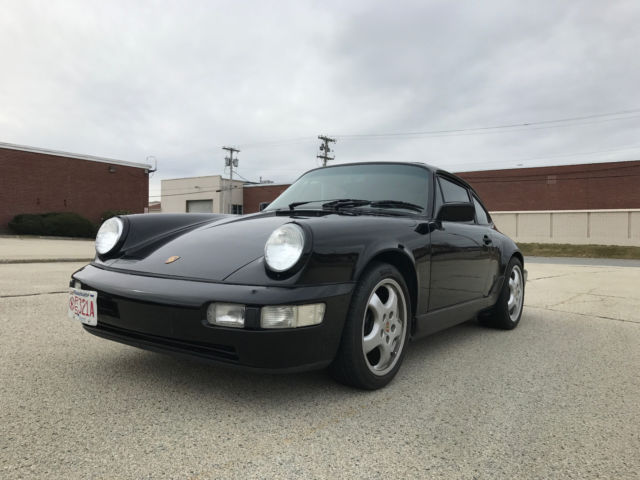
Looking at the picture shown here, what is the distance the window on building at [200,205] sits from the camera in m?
52.1

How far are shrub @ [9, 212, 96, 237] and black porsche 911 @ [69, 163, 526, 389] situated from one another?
24.9m

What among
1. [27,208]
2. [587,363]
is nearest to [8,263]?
[587,363]

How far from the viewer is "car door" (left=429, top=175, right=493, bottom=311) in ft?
10.3

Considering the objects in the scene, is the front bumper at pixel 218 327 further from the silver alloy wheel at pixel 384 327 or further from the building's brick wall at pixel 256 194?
the building's brick wall at pixel 256 194

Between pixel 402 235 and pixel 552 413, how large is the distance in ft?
3.88

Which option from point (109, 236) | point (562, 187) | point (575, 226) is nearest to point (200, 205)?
point (562, 187)

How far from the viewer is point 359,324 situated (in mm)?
2406

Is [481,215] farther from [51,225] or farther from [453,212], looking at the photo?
[51,225]

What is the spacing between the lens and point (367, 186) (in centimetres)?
350

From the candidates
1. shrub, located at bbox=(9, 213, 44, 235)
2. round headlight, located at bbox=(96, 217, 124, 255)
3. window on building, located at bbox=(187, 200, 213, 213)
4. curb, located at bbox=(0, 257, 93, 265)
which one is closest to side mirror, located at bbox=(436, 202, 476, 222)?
round headlight, located at bbox=(96, 217, 124, 255)

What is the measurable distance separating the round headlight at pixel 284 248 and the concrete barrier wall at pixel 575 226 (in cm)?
3189

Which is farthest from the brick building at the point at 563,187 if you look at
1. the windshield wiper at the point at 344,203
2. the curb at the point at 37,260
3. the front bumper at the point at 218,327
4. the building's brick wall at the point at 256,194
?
the front bumper at the point at 218,327

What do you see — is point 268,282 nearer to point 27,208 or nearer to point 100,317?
point 100,317

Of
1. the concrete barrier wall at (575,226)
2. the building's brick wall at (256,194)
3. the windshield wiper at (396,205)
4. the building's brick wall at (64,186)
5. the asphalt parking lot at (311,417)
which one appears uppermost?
the building's brick wall at (256,194)
